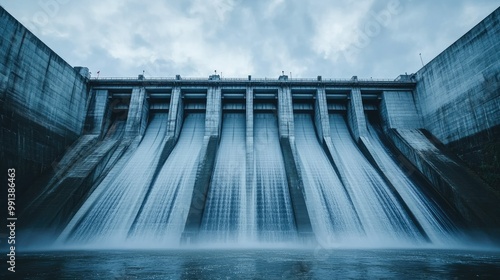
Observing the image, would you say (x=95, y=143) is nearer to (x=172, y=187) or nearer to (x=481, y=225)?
(x=172, y=187)

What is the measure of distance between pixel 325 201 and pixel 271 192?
2586 millimetres

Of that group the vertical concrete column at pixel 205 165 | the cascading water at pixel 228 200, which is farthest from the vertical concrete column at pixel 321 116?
the vertical concrete column at pixel 205 165

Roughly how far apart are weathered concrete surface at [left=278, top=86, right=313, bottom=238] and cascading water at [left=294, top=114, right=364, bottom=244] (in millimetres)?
509

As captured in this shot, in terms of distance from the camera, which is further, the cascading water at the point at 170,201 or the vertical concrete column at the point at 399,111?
the vertical concrete column at the point at 399,111

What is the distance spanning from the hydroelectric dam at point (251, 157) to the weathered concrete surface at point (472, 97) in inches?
2.4

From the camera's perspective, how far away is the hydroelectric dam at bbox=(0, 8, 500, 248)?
1017 cm

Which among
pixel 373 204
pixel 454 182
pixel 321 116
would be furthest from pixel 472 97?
pixel 321 116

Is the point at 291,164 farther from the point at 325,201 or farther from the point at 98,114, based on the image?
the point at 98,114

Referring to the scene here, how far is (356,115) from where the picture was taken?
56.7 ft

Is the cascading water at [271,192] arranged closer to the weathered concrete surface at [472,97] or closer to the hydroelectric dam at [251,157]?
the hydroelectric dam at [251,157]

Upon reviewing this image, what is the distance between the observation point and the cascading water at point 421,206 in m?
10.1

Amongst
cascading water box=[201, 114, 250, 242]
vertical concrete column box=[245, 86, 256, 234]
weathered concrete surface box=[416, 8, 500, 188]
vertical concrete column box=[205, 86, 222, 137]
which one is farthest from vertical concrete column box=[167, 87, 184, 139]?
weathered concrete surface box=[416, 8, 500, 188]

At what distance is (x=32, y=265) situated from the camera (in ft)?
17.4

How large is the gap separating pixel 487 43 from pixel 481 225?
28.3ft
